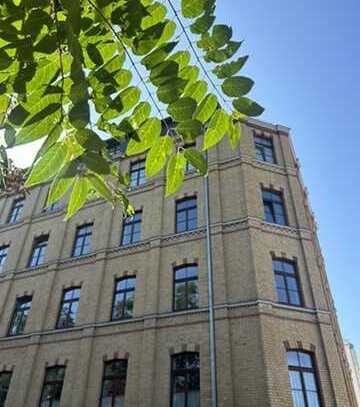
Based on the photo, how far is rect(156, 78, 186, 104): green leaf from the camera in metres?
1.42

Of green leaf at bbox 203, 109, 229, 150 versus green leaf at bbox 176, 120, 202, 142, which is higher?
green leaf at bbox 203, 109, 229, 150

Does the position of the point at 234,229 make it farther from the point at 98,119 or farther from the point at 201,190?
the point at 98,119

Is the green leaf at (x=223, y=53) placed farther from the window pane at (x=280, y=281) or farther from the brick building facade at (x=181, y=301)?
the window pane at (x=280, y=281)

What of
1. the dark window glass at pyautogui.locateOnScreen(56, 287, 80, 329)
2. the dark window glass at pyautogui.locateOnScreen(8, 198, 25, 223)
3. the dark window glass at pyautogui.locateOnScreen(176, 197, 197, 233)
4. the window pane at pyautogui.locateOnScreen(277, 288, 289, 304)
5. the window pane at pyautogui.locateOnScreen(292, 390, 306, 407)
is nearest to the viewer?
the window pane at pyautogui.locateOnScreen(292, 390, 306, 407)

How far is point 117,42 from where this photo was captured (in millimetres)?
1485

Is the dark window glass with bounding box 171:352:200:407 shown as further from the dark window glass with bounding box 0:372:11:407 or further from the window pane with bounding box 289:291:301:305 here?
the dark window glass with bounding box 0:372:11:407

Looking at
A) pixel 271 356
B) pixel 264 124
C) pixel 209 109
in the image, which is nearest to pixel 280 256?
pixel 271 356

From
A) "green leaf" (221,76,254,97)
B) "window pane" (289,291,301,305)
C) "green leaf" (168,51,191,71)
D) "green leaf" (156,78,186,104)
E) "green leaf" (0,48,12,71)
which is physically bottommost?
"green leaf" (0,48,12,71)

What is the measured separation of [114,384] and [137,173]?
1014cm

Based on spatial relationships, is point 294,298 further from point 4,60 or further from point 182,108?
point 4,60

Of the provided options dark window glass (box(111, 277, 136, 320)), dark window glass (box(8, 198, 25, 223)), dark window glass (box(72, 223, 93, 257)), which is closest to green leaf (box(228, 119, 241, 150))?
dark window glass (box(111, 277, 136, 320))

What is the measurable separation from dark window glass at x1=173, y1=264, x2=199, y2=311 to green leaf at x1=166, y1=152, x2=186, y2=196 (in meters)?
12.8

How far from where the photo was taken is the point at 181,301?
1423 cm

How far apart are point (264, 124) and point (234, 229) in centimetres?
674
